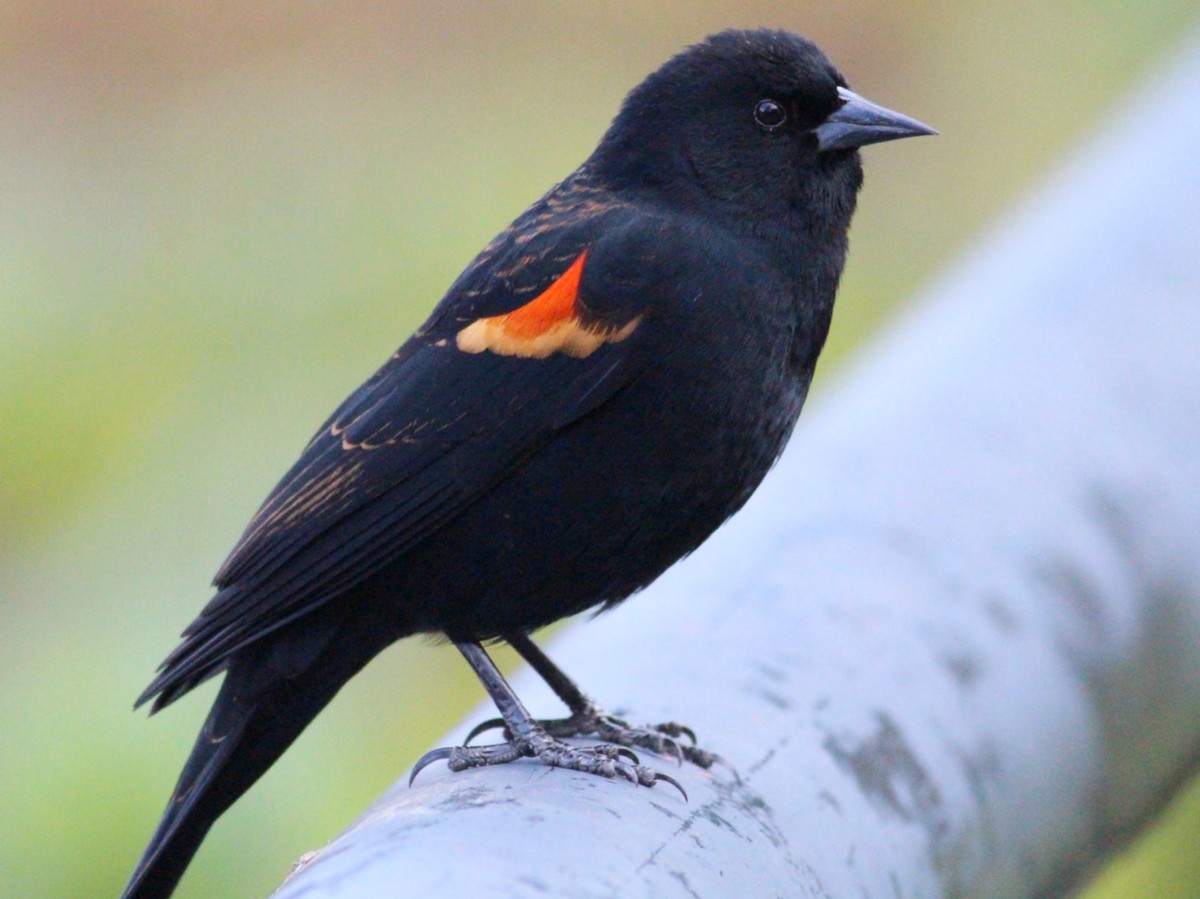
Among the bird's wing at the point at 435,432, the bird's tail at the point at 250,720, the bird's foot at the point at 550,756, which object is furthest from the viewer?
the bird's tail at the point at 250,720

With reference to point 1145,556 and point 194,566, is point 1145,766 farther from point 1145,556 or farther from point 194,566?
point 194,566

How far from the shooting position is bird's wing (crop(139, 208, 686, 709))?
243 centimetres

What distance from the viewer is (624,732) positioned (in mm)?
2502

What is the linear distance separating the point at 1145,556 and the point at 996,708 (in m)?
0.41

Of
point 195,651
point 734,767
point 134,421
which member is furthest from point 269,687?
point 134,421

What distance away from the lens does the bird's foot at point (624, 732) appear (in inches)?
73.5

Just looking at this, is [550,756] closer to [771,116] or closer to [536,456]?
[536,456]

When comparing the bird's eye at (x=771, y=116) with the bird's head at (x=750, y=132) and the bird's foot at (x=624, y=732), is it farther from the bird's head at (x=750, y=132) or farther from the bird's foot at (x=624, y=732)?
the bird's foot at (x=624, y=732)

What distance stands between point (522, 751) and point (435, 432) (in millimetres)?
475

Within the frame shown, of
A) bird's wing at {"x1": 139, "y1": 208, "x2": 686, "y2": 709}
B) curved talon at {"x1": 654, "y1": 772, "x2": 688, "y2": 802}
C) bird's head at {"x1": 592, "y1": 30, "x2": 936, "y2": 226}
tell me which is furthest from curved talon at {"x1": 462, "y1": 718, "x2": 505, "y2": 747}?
bird's head at {"x1": 592, "y1": 30, "x2": 936, "y2": 226}

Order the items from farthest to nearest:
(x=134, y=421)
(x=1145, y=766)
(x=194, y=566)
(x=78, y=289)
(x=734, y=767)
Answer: (x=78, y=289)
(x=134, y=421)
(x=194, y=566)
(x=1145, y=766)
(x=734, y=767)

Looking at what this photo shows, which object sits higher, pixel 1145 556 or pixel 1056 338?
pixel 1056 338

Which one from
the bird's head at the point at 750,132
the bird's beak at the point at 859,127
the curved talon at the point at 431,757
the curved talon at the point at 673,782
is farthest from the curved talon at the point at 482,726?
the bird's beak at the point at 859,127

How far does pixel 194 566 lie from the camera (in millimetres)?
3816
